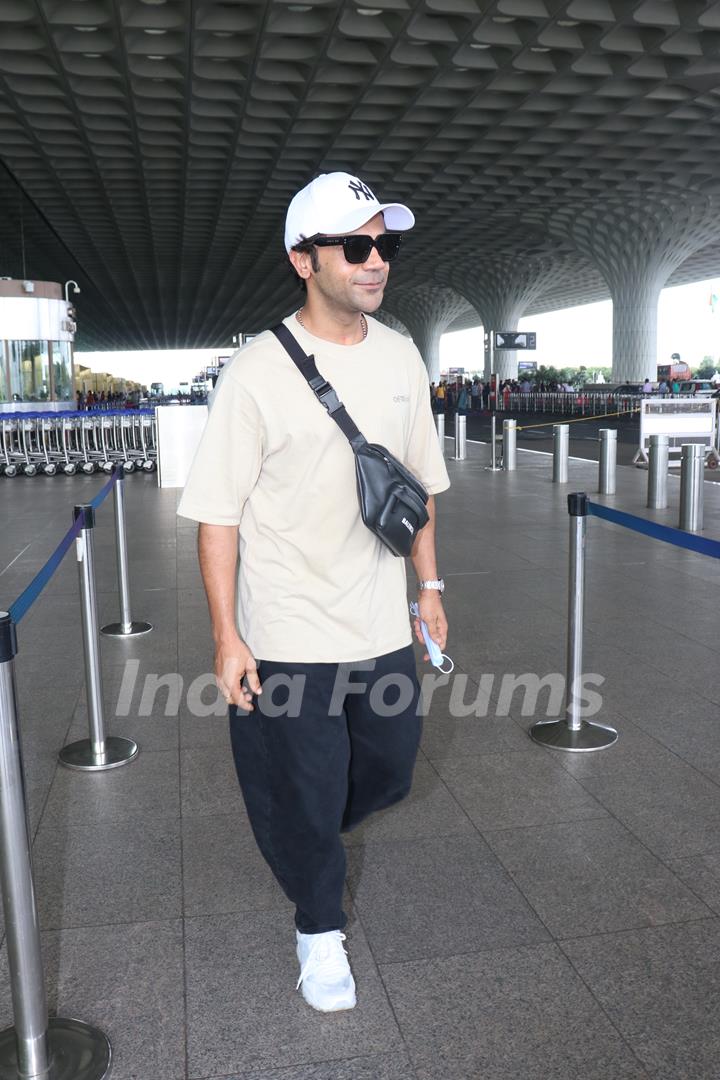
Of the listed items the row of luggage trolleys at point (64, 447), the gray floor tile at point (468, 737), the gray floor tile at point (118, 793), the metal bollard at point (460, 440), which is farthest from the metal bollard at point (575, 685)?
the metal bollard at point (460, 440)

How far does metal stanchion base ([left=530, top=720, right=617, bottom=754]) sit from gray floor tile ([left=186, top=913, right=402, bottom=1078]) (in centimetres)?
168

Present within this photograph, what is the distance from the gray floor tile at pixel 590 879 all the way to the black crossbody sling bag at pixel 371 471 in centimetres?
131

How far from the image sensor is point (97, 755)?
4.17 metres

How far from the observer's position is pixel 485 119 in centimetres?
2366

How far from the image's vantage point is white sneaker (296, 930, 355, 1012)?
247cm

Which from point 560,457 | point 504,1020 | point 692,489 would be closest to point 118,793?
point 504,1020

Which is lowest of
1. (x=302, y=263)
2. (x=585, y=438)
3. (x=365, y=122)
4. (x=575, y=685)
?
(x=575, y=685)

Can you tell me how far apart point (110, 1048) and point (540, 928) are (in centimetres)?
121

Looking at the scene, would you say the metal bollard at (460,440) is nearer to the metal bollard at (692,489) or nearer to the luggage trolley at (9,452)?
the luggage trolley at (9,452)

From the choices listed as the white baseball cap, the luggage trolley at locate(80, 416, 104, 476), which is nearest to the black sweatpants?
the white baseball cap

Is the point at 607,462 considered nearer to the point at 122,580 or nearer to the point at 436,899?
the point at 122,580

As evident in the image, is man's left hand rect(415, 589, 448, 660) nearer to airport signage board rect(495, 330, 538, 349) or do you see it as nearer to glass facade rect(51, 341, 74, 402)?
glass facade rect(51, 341, 74, 402)

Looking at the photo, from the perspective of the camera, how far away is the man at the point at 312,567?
7.76 ft

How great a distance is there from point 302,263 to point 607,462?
11.1 metres
